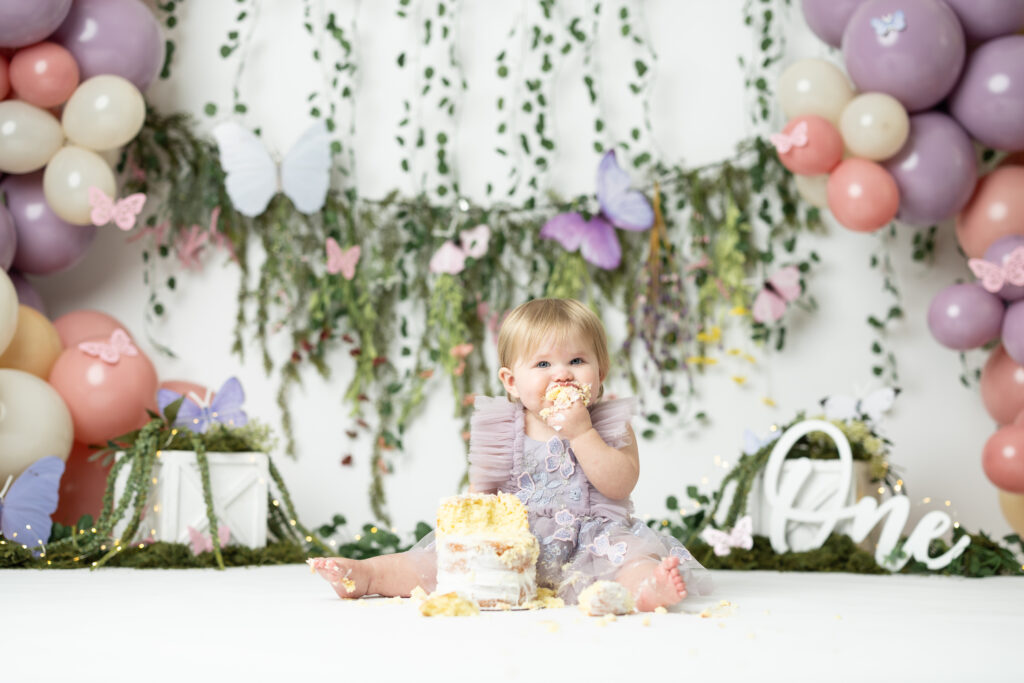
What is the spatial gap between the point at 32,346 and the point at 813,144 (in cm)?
225

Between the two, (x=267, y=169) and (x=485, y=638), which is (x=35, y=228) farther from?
(x=485, y=638)

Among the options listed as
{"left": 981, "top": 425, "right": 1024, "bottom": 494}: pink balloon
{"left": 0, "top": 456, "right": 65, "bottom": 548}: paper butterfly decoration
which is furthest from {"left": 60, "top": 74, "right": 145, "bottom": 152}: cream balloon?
{"left": 981, "top": 425, "right": 1024, "bottom": 494}: pink balloon

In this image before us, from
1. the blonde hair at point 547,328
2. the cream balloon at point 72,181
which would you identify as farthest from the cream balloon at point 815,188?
the cream balloon at point 72,181

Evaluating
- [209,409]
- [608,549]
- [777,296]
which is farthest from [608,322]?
[608,549]

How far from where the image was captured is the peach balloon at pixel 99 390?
2.77m

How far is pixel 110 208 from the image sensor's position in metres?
2.84

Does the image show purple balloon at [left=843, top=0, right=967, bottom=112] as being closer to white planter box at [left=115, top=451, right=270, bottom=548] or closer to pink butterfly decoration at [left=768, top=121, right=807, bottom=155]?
pink butterfly decoration at [left=768, top=121, right=807, bottom=155]

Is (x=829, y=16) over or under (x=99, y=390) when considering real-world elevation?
over

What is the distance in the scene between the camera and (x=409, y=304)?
339 cm

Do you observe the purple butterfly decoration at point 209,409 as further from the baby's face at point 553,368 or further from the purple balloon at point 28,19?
the baby's face at point 553,368

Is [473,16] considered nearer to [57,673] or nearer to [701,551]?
[701,551]

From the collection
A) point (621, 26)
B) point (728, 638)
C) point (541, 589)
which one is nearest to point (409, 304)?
point (621, 26)

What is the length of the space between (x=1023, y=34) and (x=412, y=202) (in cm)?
190

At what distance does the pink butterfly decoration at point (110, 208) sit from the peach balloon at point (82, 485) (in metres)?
0.71
